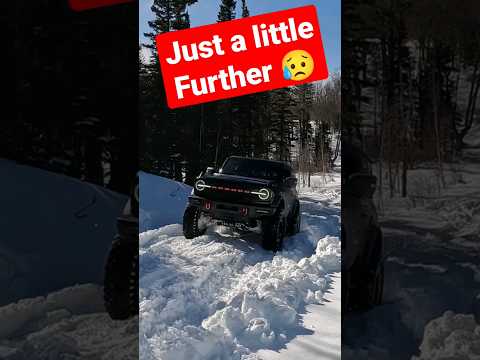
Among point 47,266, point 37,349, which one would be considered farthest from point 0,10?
point 37,349

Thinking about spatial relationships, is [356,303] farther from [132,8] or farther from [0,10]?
[0,10]

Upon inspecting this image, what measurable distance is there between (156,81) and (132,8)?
→ 501 mm

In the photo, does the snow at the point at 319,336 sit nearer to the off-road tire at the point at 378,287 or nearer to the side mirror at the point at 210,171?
the off-road tire at the point at 378,287

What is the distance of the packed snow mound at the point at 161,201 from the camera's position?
7.77 feet

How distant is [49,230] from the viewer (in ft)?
6.57

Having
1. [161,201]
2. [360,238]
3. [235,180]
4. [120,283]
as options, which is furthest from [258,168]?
[120,283]

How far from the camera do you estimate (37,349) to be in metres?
1.95

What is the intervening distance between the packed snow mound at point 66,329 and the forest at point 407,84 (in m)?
1.76

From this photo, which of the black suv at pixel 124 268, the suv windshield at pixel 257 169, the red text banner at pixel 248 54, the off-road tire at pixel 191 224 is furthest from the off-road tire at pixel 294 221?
the black suv at pixel 124 268

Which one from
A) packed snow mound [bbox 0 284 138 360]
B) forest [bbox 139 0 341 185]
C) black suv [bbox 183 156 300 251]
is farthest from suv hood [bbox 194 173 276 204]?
packed snow mound [bbox 0 284 138 360]

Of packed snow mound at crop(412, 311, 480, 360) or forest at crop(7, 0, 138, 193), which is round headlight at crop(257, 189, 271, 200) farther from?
packed snow mound at crop(412, 311, 480, 360)

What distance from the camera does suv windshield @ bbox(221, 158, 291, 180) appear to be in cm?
242

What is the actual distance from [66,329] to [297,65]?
2.19 metres

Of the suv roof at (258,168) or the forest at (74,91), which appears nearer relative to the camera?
the forest at (74,91)
